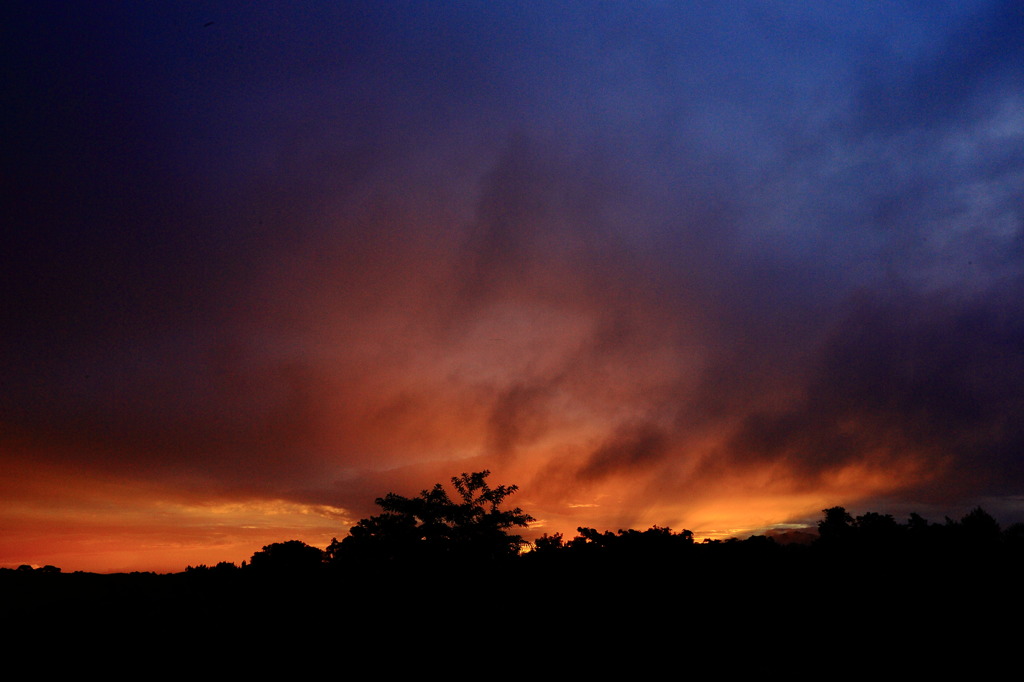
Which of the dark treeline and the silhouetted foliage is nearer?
the dark treeline

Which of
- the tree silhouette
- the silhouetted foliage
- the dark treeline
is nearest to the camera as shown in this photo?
the dark treeline

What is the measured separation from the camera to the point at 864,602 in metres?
8.59

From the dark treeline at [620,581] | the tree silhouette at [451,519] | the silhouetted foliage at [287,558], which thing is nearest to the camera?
the dark treeline at [620,581]

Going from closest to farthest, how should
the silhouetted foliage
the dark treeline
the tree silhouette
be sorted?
1. the dark treeline
2. the silhouetted foliage
3. the tree silhouette

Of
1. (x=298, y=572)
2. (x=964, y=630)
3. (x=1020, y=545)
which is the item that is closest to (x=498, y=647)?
(x=298, y=572)

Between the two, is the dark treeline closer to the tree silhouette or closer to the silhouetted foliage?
the silhouetted foliage

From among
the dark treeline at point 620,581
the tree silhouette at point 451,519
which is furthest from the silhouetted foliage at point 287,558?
the tree silhouette at point 451,519

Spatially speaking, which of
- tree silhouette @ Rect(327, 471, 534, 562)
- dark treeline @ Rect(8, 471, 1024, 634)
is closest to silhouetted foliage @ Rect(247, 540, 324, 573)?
dark treeline @ Rect(8, 471, 1024, 634)

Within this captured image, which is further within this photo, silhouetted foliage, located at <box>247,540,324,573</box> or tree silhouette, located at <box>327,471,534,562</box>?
tree silhouette, located at <box>327,471,534,562</box>

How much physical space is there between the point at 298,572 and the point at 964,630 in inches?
480

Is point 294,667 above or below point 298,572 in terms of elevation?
below

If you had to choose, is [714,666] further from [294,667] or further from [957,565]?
[294,667]

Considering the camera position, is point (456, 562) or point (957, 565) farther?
point (456, 562)

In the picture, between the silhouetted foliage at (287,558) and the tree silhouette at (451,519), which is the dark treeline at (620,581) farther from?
the tree silhouette at (451,519)
